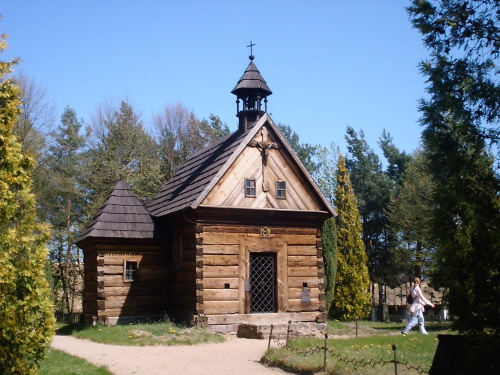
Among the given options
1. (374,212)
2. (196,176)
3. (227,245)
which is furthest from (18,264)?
(374,212)

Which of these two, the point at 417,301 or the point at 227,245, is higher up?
the point at 227,245

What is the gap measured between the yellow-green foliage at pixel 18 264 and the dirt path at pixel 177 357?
2.82 metres

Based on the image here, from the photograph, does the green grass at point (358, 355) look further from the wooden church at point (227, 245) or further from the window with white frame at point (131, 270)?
the window with white frame at point (131, 270)

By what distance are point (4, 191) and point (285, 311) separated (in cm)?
1283

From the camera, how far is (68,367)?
493 inches

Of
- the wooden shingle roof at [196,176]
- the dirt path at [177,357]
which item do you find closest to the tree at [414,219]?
the wooden shingle roof at [196,176]

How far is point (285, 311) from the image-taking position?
2072 cm

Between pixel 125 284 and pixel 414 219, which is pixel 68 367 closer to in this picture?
pixel 125 284

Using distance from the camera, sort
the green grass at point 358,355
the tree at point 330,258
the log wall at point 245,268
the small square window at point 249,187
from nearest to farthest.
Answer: the green grass at point 358,355, the log wall at point 245,268, the small square window at point 249,187, the tree at point 330,258

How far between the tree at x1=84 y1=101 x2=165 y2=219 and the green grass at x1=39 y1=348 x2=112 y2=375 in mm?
22024

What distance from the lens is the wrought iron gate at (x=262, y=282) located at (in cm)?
2056

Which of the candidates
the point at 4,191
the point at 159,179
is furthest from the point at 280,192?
the point at 159,179

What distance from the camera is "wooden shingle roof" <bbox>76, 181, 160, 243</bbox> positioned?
70.6 ft

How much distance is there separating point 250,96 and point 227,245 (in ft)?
21.8
